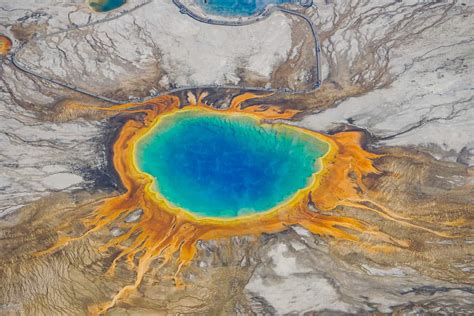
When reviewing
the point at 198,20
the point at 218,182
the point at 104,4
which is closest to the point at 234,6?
the point at 198,20

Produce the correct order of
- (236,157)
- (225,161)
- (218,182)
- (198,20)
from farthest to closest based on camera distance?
1. (198,20)
2. (236,157)
3. (225,161)
4. (218,182)

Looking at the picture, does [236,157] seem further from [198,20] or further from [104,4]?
[104,4]

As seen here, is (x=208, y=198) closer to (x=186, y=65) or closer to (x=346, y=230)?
(x=346, y=230)

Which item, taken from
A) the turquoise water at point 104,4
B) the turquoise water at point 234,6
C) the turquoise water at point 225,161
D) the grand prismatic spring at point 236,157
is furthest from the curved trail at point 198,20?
the turquoise water at point 225,161

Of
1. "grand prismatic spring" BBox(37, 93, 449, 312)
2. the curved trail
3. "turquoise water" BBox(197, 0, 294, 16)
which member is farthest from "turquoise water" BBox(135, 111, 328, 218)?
"turquoise water" BBox(197, 0, 294, 16)

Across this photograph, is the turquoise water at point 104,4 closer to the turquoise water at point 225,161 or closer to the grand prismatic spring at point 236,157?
the grand prismatic spring at point 236,157

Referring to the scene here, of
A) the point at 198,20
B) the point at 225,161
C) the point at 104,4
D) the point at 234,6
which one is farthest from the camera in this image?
the point at 234,6

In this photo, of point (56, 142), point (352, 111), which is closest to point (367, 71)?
point (352, 111)
